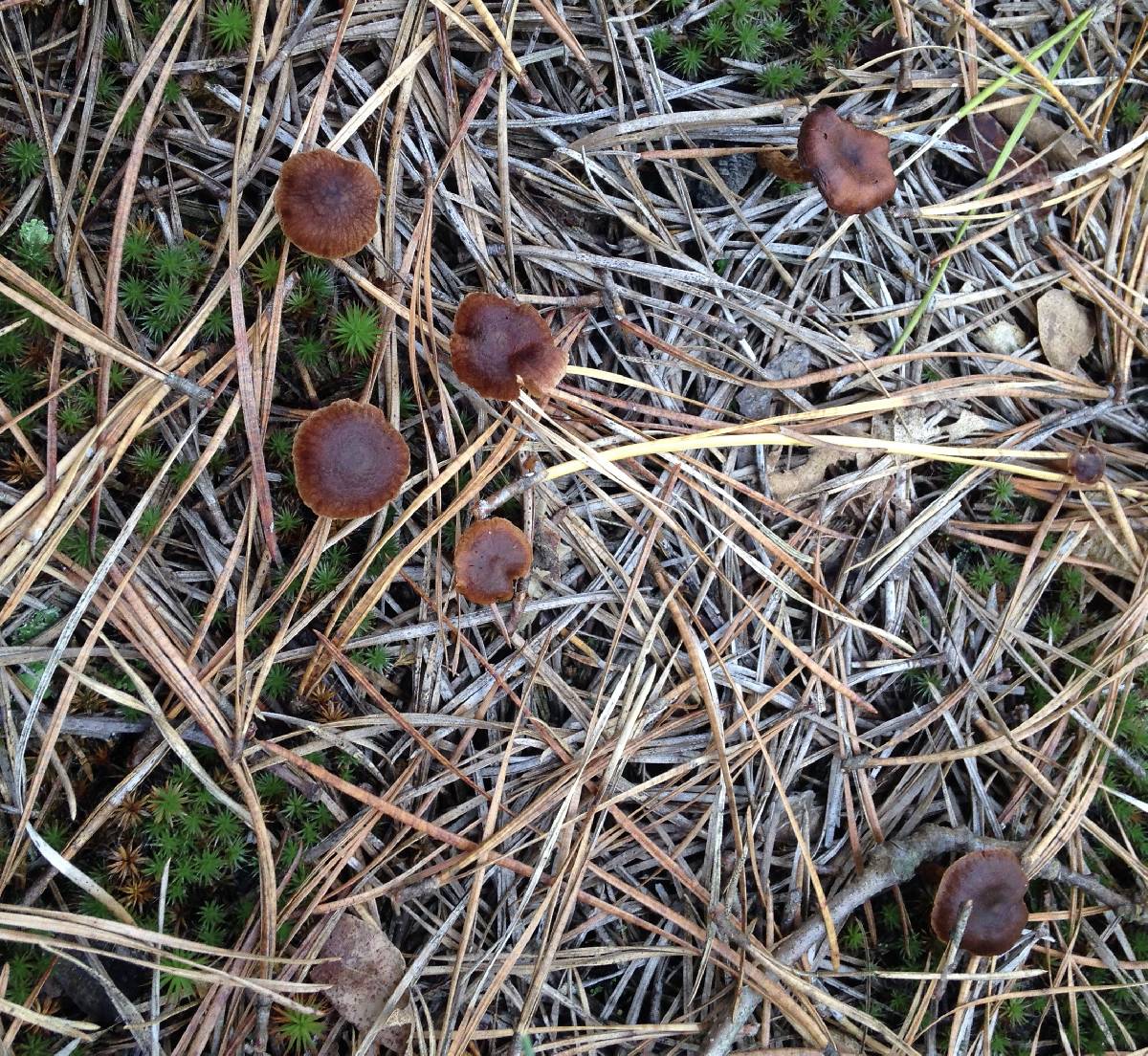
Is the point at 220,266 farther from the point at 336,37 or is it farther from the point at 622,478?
the point at 622,478

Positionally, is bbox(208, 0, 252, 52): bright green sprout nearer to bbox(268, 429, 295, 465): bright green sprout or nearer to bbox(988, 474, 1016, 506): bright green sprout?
bbox(268, 429, 295, 465): bright green sprout

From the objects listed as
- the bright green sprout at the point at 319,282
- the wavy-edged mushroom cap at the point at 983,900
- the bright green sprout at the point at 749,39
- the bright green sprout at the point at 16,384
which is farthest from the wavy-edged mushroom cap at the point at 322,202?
the wavy-edged mushroom cap at the point at 983,900

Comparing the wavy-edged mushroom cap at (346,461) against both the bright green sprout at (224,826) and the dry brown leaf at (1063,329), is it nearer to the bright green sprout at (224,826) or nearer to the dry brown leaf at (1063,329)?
the bright green sprout at (224,826)

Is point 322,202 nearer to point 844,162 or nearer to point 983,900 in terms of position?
point 844,162

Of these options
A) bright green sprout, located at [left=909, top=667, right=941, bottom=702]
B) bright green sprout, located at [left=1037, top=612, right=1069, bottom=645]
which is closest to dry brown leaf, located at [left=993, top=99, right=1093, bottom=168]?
bright green sprout, located at [left=1037, top=612, right=1069, bottom=645]

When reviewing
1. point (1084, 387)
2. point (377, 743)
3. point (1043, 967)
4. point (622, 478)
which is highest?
point (622, 478)

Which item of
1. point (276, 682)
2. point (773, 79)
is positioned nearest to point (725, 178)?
point (773, 79)

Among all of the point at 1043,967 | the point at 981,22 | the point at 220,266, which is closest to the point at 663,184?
the point at 981,22
